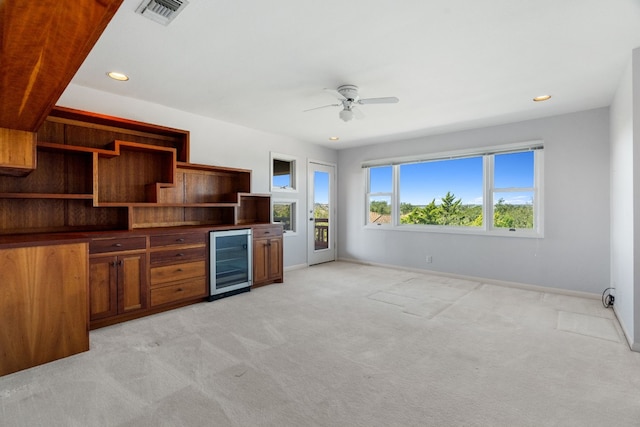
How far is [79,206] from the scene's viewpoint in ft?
10.8

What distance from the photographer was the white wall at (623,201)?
2627 millimetres

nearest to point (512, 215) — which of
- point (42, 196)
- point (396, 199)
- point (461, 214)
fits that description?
point (461, 214)

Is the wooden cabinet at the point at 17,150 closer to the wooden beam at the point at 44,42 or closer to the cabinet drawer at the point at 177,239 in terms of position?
the wooden beam at the point at 44,42

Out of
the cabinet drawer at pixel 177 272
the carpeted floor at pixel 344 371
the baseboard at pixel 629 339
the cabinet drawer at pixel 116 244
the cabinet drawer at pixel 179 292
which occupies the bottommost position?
the carpeted floor at pixel 344 371

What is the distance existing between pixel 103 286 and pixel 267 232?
2147mm

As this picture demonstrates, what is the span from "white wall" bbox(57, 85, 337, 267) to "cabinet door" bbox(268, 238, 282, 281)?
0.77 meters

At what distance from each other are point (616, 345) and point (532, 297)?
1423mm

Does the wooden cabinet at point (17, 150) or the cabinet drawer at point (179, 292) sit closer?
the wooden cabinet at point (17, 150)

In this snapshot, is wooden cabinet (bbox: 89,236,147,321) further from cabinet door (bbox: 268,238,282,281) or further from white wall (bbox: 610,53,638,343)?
white wall (bbox: 610,53,638,343)

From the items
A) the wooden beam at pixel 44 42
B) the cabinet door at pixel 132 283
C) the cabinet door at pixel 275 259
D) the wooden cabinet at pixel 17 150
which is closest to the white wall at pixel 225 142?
the cabinet door at pixel 275 259

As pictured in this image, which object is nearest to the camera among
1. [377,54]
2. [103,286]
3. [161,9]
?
[161,9]

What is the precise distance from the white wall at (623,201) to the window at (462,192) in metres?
0.90

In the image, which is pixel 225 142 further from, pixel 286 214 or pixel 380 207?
pixel 380 207

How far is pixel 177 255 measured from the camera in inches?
139
